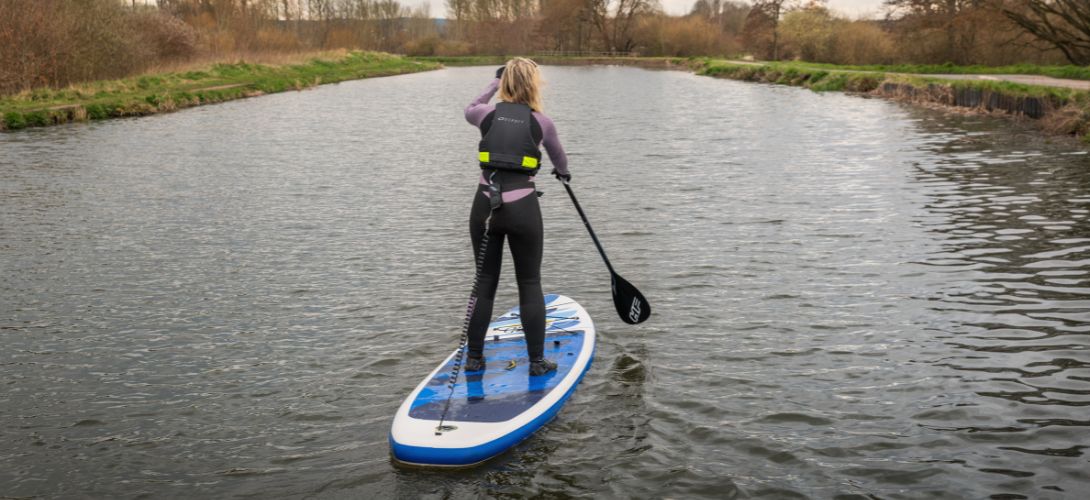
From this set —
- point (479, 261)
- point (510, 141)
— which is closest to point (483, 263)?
point (479, 261)

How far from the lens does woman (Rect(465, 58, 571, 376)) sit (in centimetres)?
662

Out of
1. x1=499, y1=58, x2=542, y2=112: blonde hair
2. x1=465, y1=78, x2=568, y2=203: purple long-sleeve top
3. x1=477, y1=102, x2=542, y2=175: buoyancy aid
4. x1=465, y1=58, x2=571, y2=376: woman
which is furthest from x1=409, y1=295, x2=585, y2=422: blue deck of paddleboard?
x1=499, y1=58, x2=542, y2=112: blonde hair

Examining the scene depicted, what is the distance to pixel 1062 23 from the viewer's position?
36000 mm

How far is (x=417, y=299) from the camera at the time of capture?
1019 centimetres

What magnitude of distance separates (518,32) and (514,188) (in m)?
122

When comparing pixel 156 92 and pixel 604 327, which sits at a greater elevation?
pixel 156 92

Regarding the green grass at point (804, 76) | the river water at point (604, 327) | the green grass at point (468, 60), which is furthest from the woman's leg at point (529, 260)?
the green grass at point (468, 60)

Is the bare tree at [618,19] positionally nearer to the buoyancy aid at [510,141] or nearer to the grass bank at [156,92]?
Answer: the grass bank at [156,92]

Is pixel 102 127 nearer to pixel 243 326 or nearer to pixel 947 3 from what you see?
pixel 243 326

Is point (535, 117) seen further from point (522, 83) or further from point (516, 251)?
point (516, 251)

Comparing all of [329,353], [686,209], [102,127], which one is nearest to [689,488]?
[329,353]

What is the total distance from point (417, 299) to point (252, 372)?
254 centimetres

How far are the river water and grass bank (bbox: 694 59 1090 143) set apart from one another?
10.9ft

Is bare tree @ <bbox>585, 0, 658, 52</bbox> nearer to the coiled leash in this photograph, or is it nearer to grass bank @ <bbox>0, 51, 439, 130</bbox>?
grass bank @ <bbox>0, 51, 439, 130</bbox>
